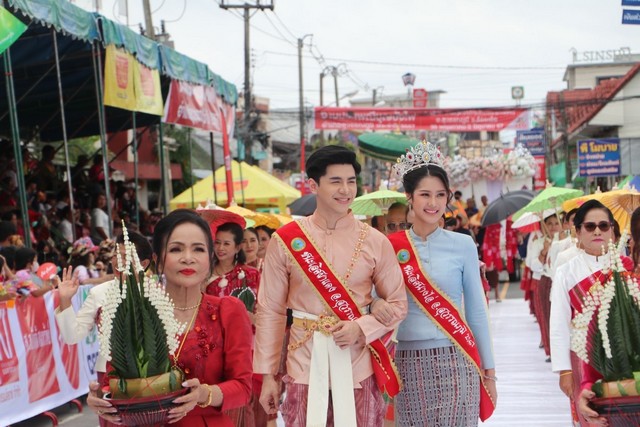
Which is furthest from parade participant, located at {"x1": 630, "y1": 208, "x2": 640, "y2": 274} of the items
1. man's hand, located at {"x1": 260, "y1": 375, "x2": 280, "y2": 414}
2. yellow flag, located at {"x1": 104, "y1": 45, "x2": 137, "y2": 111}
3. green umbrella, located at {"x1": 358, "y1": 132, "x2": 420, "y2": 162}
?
green umbrella, located at {"x1": 358, "y1": 132, "x2": 420, "y2": 162}

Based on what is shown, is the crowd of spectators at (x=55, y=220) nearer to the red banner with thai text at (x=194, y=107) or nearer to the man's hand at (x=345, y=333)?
the red banner with thai text at (x=194, y=107)

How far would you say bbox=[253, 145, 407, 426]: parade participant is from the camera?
4277 millimetres

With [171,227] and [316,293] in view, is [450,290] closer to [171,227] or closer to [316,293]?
[316,293]

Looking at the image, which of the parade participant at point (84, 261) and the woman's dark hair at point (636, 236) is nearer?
the woman's dark hair at point (636, 236)

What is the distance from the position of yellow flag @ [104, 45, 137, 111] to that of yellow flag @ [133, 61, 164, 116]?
0.14 m

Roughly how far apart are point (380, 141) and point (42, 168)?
15753mm

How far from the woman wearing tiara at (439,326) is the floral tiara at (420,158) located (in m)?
0.07

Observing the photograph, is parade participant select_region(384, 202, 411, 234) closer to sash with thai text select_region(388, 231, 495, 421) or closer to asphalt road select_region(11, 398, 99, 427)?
sash with thai text select_region(388, 231, 495, 421)

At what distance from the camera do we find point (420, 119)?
3453 centimetres

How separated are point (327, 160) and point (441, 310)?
937 mm

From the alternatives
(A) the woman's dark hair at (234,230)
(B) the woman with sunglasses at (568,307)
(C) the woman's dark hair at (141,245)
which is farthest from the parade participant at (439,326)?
(A) the woman's dark hair at (234,230)

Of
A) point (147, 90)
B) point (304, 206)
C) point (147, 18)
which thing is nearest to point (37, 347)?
point (147, 90)

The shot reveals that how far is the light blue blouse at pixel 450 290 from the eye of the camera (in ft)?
15.9

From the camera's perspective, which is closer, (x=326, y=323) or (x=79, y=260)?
(x=326, y=323)
